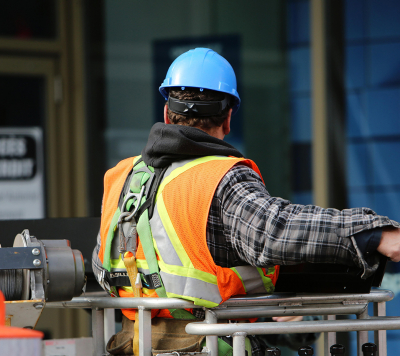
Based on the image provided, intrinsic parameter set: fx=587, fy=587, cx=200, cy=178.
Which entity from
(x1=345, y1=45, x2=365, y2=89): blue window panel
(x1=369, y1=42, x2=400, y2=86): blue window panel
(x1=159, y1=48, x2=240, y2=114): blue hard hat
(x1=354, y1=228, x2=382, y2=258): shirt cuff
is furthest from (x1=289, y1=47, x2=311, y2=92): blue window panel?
(x1=354, y1=228, x2=382, y2=258): shirt cuff

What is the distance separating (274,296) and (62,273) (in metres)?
0.71

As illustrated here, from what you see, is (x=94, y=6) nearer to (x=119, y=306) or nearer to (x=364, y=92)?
(x=364, y=92)

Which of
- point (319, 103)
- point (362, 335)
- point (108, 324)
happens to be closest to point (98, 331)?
point (108, 324)

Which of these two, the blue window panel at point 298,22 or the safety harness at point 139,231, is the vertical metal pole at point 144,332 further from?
the blue window panel at point 298,22

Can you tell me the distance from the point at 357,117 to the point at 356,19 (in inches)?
30.8

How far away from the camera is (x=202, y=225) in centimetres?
191

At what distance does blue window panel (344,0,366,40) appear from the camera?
15.3ft

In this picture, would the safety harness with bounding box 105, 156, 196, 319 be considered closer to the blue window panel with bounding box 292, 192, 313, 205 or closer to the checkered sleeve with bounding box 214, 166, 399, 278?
the checkered sleeve with bounding box 214, 166, 399, 278

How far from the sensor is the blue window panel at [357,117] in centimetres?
466

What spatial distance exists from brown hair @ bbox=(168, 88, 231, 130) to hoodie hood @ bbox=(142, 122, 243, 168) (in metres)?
0.11

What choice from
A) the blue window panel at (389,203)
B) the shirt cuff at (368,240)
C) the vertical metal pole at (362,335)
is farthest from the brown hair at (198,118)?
the blue window panel at (389,203)

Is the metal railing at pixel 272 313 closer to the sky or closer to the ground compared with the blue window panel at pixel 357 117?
closer to the ground

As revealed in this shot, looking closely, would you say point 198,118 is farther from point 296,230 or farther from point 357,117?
point 357,117

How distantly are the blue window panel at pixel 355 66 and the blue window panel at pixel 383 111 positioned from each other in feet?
0.41
